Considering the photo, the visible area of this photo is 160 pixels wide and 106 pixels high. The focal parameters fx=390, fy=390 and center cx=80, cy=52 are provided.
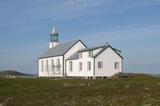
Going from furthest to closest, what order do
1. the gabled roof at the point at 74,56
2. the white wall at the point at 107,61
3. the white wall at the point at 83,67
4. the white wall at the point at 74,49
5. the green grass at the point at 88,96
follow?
the white wall at the point at 74,49
the gabled roof at the point at 74,56
the white wall at the point at 83,67
the white wall at the point at 107,61
the green grass at the point at 88,96

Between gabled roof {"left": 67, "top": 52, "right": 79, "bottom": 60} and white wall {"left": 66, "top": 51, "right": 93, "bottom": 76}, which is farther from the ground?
gabled roof {"left": 67, "top": 52, "right": 79, "bottom": 60}

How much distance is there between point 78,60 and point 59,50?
9.86 m

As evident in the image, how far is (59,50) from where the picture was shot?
83.6 metres

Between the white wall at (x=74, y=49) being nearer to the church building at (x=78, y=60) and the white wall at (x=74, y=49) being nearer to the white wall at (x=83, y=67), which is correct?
the church building at (x=78, y=60)

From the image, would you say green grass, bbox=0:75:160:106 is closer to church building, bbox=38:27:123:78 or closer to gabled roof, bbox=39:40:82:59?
church building, bbox=38:27:123:78

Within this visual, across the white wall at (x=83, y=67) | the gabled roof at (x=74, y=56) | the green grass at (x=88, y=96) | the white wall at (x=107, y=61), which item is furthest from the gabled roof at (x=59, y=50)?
the green grass at (x=88, y=96)

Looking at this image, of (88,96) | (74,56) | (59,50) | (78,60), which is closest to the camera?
(88,96)

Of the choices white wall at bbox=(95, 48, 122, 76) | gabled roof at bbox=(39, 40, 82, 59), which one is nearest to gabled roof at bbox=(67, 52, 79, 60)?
gabled roof at bbox=(39, 40, 82, 59)

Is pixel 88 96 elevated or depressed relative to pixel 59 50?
depressed

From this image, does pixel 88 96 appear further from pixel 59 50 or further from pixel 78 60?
pixel 59 50

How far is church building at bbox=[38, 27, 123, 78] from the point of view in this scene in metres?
70.2

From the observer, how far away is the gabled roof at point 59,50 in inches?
3144

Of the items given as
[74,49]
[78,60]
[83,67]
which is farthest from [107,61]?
[74,49]

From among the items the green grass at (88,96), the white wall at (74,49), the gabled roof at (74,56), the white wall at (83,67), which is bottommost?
the green grass at (88,96)
